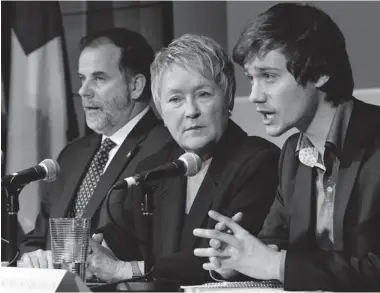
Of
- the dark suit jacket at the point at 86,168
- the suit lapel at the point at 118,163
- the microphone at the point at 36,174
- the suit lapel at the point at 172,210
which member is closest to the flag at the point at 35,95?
the dark suit jacket at the point at 86,168

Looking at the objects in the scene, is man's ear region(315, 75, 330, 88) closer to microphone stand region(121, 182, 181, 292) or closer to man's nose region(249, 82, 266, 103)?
man's nose region(249, 82, 266, 103)

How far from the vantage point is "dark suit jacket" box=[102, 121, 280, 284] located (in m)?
3.18

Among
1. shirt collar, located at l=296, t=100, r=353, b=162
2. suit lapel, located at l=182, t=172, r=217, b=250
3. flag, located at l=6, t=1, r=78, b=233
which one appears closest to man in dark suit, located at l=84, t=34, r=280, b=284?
suit lapel, located at l=182, t=172, r=217, b=250

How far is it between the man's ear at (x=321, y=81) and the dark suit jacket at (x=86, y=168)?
0.74m

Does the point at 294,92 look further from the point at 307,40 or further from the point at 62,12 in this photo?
the point at 62,12

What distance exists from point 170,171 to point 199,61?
63 centimetres

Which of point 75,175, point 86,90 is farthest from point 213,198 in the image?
point 86,90

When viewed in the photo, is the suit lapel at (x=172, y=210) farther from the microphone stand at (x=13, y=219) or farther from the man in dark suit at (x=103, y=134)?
the microphone stand at (x=13, y=219)

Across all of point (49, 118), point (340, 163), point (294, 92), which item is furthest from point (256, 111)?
point (49, 118)

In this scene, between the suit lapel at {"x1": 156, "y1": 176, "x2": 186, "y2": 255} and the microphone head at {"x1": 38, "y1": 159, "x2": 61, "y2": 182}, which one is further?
the microphone head at {"x1": 38, "y1": 159, "x2": 61, "y2": 182}

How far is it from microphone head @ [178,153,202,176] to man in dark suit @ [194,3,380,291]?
280mm

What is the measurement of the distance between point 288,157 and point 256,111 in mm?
235

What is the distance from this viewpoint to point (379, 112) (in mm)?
3002

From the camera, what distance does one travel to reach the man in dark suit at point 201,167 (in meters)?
3.22
